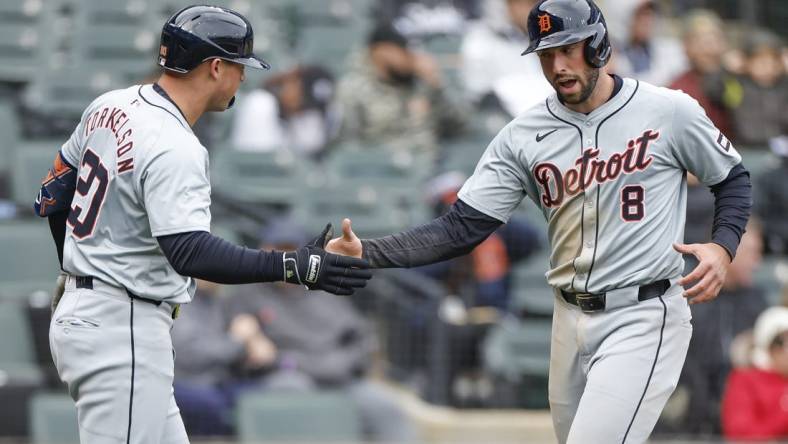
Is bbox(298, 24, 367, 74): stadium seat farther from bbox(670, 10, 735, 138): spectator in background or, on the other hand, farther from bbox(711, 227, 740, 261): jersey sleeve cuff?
bbox(711, 227, 740, 261): jersey sleeve cuff

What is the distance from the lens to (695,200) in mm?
8797

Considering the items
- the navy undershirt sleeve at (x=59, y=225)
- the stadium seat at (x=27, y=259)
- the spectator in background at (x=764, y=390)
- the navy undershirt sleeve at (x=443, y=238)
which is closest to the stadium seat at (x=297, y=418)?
the stadium seat at (x=27, y=259)

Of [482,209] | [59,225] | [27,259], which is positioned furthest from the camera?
[27,259]

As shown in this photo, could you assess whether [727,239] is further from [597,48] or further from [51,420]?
[51,420]

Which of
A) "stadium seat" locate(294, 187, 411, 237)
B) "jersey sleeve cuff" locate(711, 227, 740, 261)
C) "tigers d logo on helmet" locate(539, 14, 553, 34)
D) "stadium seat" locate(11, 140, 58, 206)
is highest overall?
"tigers d logo on helmet" locate(539, 14, 553, 34)

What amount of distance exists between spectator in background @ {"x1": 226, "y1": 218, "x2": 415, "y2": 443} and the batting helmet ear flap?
10.9ft

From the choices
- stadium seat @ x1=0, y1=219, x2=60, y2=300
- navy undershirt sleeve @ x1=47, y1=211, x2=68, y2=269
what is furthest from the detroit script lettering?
stadium seat @ x1=0, y1=219, x2=60, y2=300

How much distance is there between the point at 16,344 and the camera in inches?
288

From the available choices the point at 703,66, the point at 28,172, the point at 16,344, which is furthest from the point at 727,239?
the point at 703,66

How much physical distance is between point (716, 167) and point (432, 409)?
3.77 m

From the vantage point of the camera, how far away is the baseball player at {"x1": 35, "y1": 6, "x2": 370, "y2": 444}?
3.93 m

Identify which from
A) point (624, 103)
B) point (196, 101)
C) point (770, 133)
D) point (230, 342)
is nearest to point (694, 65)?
point (770, 133)

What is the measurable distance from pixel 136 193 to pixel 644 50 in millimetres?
7633

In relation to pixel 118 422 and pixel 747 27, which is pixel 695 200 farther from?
pixel 118 422
